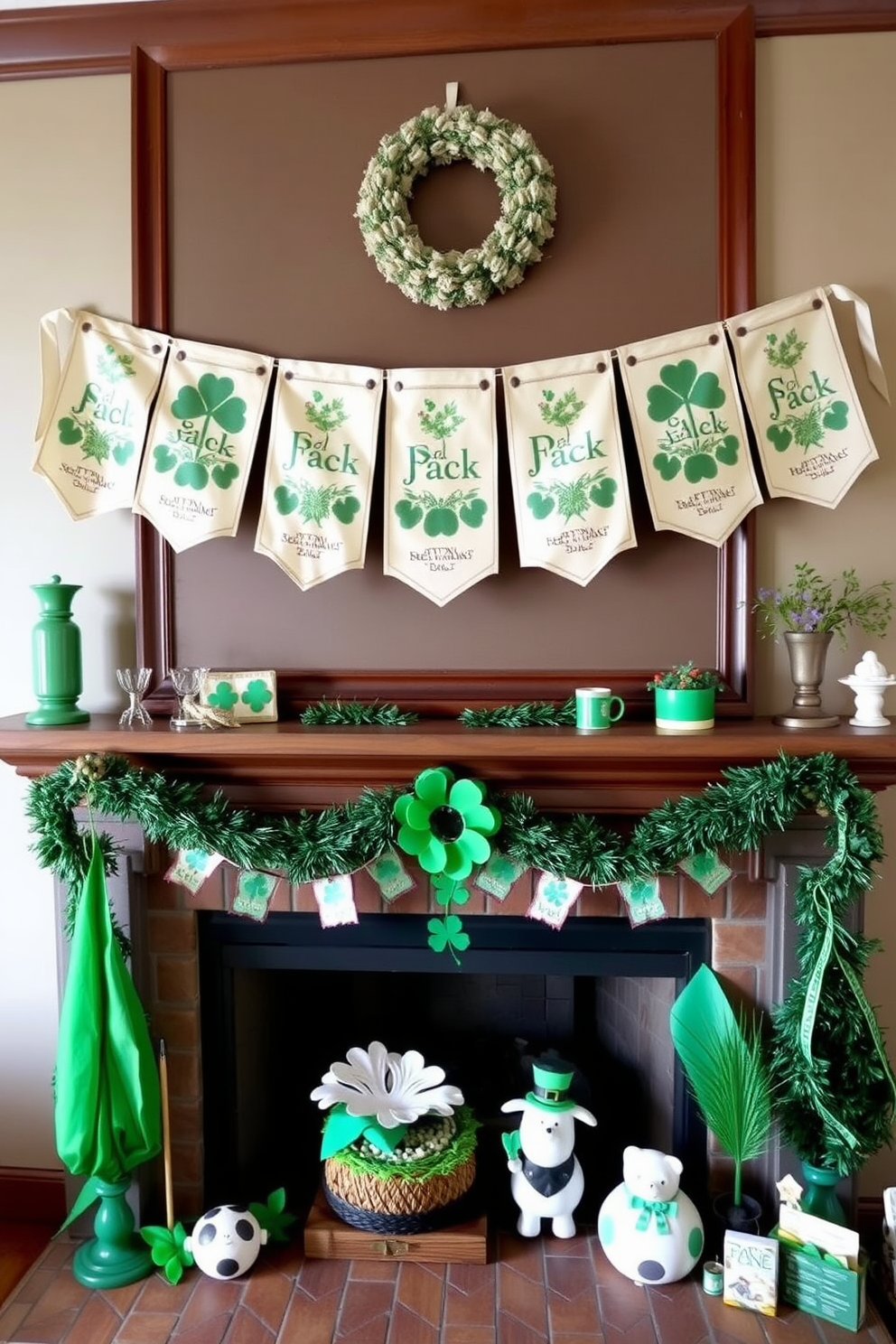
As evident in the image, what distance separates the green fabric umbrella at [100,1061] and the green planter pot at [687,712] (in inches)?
43.4

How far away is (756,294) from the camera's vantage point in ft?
5.79

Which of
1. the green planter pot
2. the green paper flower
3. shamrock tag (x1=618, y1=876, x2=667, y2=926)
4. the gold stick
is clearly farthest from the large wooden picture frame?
the gold stick

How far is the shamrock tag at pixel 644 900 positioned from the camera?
169cm

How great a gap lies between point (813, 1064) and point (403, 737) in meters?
0.93

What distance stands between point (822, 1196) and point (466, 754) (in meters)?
1.07

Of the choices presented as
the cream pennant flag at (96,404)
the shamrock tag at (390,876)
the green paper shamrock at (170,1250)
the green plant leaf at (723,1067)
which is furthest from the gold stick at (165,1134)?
the cream pennant flag at (96,404)

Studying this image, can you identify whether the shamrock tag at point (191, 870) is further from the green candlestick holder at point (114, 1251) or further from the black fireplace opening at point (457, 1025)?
the green candlestick holder at point (114, 1251)

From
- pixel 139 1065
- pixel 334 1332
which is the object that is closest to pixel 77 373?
pixel 139 1065

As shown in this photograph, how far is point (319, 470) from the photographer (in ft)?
5.83

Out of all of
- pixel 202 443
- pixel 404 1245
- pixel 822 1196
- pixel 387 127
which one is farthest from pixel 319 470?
pixel 822 1196

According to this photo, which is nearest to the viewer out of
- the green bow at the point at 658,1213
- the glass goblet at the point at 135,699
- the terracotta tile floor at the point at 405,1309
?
the terracotta tile floor at the point at 405,1309

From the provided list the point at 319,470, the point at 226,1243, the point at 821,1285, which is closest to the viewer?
the point at 821,1285

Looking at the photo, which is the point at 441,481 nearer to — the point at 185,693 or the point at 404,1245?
the point at 185,693

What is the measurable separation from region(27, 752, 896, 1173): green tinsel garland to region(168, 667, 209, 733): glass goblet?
113 mm
